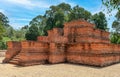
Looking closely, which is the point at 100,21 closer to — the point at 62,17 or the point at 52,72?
the point at 62,17

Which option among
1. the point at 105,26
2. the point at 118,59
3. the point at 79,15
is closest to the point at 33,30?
the point at 79,15

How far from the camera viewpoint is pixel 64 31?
20344 millimetres

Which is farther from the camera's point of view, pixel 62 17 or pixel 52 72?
pixel 62 17

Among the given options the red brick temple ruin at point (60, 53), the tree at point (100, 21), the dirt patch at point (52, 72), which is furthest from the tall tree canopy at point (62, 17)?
the dirt patch at point (52, 72)

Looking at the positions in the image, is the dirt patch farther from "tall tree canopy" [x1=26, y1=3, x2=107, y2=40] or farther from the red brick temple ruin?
"tall tree canopy" [x1=26, y1=3, x2=107, y2=40]

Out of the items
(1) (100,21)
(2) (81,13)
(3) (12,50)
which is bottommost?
(3) (12,50)

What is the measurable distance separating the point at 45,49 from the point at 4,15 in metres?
47.6

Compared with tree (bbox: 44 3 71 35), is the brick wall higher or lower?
lower

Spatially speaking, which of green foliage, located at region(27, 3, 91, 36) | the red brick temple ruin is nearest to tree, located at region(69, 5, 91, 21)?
green foliage, located at region(27, 3, 91, 36)

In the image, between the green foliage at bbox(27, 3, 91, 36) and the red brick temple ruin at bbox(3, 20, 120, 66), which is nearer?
the red brick temple ruin at bbox(3, 20, 120, 66)

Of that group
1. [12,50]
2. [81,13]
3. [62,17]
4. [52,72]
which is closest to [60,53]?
[12,50]

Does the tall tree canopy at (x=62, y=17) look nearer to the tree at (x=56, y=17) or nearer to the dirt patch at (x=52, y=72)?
the tree at (x=56, y=17)

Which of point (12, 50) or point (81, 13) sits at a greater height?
point (81, 13)

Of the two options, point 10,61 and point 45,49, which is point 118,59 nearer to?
point 45,49
